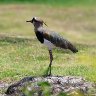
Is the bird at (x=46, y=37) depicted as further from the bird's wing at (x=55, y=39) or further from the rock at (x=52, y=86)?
the rock at (x=52, y=86)

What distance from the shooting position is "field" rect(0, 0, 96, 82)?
746 inches

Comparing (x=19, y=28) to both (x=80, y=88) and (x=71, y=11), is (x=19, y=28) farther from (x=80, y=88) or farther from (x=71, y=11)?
(x=80, y=88)

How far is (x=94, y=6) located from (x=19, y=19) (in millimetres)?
10120

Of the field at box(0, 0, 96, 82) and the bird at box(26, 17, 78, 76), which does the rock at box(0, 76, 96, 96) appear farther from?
the field at box(0, 0, 96, 82)

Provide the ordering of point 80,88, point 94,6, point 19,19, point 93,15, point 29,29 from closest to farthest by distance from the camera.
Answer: point 80,88
point 29,29
point 19,19
point 93,15
point 94,6

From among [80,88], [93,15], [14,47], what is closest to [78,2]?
[93,15]

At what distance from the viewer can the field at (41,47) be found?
18.9 metres

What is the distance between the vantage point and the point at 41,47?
79.3 ft

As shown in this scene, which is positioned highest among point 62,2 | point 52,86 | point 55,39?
point 62,2

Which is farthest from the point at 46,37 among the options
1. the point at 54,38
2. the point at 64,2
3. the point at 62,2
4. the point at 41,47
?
the point at 62,2

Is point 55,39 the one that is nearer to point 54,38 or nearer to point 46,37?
point 54,38

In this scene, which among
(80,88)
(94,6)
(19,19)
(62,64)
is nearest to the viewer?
(80,88)

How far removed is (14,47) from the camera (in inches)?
922

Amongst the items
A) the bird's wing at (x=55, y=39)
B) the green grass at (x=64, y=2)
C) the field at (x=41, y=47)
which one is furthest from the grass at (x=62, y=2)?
the bird's wing at (x=55, y=39)
